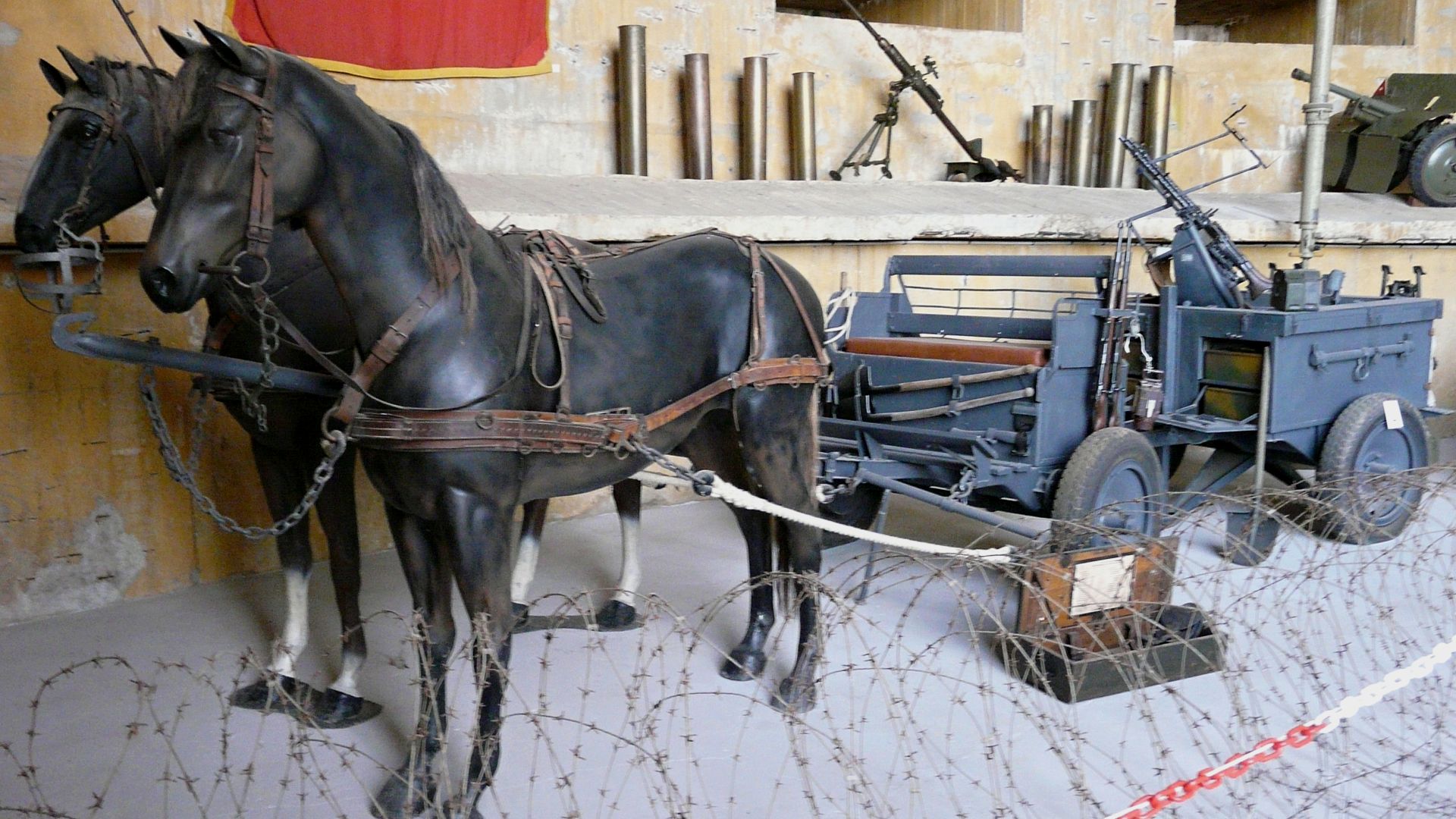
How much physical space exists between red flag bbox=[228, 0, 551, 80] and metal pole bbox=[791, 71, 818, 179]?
1.72 m

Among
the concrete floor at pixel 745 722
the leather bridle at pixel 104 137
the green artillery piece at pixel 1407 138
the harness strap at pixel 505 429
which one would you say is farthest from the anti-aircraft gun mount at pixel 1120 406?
the green artillery piece at pixel 1407 138

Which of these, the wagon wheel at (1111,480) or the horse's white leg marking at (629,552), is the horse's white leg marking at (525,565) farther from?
the wagon wheel at (1111,480)

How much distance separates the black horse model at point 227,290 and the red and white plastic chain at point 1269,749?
203 centimetres

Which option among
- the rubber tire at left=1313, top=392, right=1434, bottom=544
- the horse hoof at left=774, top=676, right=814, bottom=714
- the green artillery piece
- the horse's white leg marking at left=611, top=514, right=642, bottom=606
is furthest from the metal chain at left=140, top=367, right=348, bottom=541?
the green artillery piece

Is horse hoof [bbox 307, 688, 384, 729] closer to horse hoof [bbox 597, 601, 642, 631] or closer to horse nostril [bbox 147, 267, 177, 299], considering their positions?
horse hoof [bbox 597, 601, 642, 631]

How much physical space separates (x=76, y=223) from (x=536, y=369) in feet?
4.78

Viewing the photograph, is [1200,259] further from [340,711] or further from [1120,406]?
[340,711]

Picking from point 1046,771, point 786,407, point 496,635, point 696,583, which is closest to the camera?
point 496,635

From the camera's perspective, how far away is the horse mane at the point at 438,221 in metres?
2.47

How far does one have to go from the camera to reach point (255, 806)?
2.83 metres

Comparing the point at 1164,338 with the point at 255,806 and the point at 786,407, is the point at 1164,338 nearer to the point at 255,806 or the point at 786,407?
the point at 786,407

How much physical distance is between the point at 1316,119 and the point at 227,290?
615cm

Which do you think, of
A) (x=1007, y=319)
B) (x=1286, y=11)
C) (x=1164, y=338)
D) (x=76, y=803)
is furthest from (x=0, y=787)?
(x=1286, y=11)

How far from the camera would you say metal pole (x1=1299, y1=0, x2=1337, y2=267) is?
20.5ft
